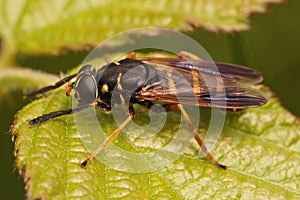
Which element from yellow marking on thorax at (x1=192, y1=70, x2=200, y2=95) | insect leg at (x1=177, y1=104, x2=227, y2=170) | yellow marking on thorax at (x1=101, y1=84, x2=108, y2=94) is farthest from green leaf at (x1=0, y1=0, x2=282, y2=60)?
insect leg at (x1=177, y1=104, x2=227, y2=170)

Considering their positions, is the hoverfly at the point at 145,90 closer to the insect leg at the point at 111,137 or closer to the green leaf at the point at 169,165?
the insect leg at the point at 111,137

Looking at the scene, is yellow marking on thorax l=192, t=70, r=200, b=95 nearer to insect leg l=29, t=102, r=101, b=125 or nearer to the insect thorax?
the insect thorax

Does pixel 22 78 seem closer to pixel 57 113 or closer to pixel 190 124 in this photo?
pixel 57 113

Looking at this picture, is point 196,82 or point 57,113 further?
point 196,82

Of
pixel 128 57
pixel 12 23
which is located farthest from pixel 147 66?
pixel 12 23

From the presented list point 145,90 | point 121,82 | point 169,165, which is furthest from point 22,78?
point 169,165

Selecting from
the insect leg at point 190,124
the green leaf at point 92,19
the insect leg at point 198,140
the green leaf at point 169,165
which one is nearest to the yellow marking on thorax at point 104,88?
the green leaf at point 169,165
